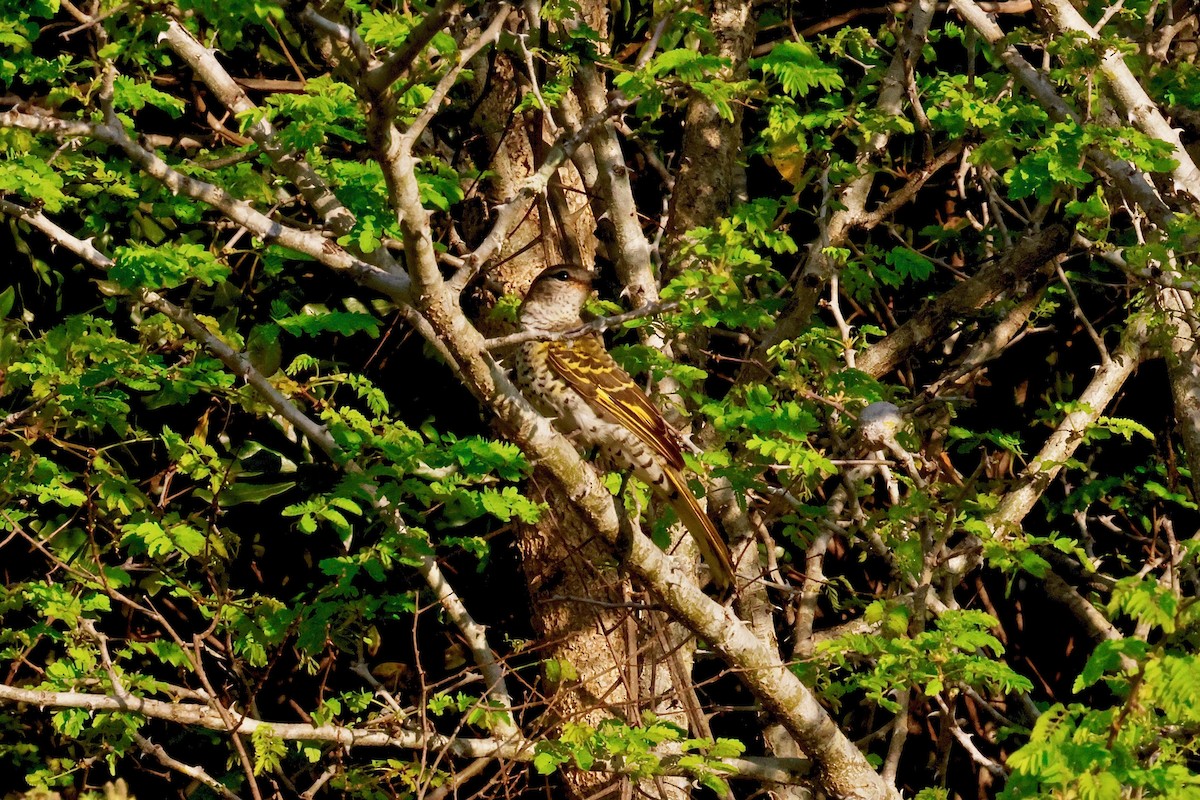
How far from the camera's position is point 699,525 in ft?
14.2

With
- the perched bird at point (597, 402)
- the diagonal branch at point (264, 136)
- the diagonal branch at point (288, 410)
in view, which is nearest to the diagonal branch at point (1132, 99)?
the perched bird at point (597, 402)

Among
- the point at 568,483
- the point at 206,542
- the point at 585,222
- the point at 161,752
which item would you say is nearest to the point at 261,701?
the point at 161,752

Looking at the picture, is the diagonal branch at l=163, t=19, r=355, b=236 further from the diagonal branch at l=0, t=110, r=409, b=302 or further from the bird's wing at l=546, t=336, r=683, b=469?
the bird's wing at l=546, t=336, r=683, b=469

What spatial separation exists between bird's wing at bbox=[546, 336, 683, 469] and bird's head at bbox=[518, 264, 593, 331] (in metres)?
0.12

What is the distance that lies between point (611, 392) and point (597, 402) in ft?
0.20

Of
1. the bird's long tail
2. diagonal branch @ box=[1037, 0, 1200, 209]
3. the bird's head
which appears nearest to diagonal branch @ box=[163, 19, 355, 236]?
the bird's head

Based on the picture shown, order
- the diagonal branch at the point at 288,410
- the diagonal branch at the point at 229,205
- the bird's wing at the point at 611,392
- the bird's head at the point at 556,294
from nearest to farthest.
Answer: the diagonal branch at the point at 229,205, the diagonal branch at the point at 288,410, the bird's wing at the point at 611,392, the bird's head at the point at 556,294

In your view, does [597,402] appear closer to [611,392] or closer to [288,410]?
[611,392]

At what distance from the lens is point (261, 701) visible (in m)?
5.78

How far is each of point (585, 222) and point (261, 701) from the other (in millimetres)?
2515

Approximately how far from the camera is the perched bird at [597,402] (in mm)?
4336

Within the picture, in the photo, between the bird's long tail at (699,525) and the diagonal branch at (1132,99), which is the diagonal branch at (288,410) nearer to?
the bird's long tail at (699,525)

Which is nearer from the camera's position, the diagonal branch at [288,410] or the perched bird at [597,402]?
the diagonal branch at [288,410]

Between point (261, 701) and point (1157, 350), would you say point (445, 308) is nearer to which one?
point (1157, 350)
